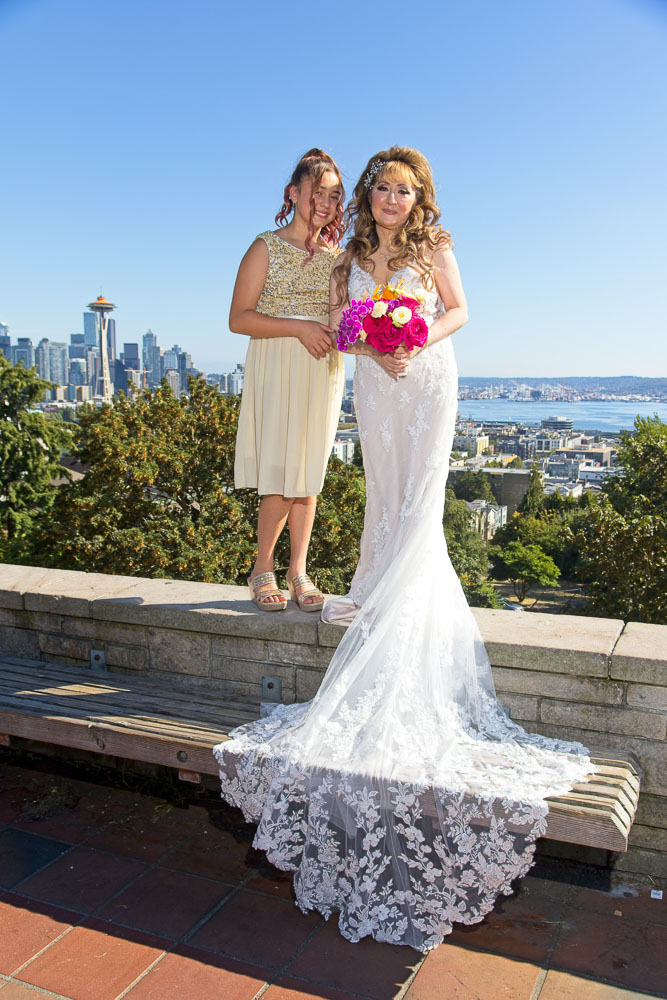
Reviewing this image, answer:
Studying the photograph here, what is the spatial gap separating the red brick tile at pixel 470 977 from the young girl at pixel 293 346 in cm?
145

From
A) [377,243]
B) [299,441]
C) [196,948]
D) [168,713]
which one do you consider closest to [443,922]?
[196,948]

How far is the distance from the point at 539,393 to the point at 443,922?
600 feet

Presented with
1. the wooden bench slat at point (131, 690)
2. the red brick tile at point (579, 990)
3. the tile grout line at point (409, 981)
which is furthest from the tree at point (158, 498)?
the red brick tile at point (579, 990)

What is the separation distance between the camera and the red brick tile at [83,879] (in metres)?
2.56

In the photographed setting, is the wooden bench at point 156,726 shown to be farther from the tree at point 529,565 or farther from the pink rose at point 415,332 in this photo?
the tree at point 529,565

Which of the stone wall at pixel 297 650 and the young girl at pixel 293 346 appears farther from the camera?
the young girl at pixel 293 346

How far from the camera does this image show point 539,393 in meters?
177

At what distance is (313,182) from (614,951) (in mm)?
2927

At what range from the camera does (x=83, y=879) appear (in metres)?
2.67

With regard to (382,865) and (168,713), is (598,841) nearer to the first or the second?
(382,865)

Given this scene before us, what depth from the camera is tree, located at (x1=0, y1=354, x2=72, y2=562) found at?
24.5m

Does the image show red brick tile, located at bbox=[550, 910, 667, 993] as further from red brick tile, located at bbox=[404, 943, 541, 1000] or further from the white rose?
the white rose

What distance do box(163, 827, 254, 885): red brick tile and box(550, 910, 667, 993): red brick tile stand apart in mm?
1077

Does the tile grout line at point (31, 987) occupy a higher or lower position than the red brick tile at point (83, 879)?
higher
